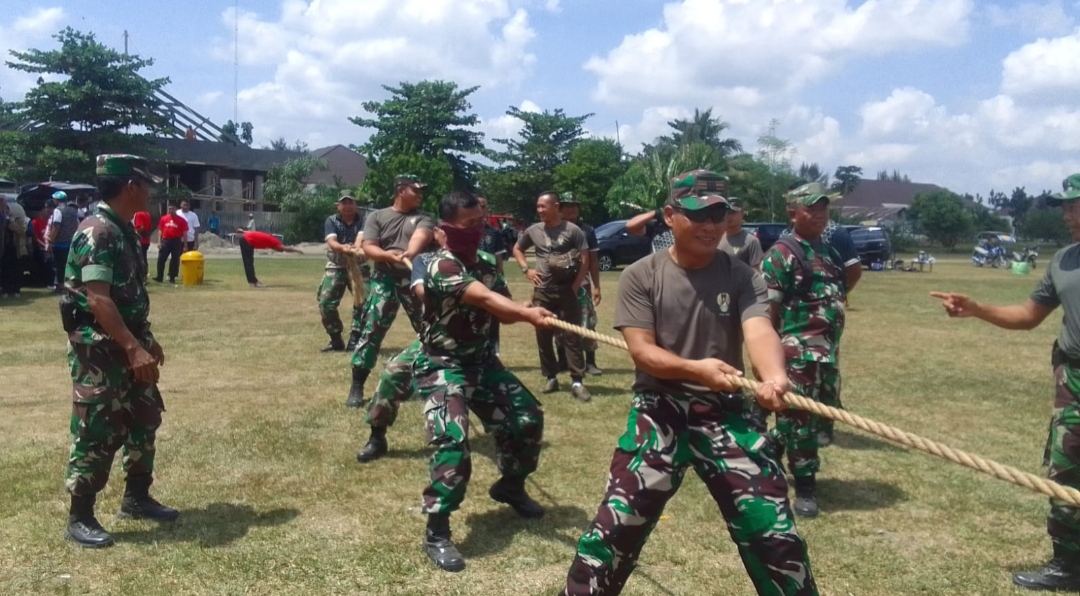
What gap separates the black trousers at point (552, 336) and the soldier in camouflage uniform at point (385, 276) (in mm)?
1378

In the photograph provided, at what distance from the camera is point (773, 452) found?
3.73m

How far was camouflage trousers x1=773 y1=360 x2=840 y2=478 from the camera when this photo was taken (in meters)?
5.64

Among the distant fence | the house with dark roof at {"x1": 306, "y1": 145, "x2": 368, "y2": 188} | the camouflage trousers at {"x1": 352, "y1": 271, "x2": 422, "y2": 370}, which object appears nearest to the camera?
the camouflage trousers at {"x1": 352, "y1": 271, "x2": 422, "y2": 370}

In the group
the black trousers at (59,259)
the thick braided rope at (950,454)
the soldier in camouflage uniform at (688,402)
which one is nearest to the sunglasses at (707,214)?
the soldier in camouflage uniform at (688,402)

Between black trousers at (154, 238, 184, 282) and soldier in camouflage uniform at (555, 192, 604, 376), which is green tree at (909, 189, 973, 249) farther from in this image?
soldier in camouflage uniform at (555, 192, 604, 376)

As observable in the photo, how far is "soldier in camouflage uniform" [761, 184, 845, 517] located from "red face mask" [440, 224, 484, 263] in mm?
1900

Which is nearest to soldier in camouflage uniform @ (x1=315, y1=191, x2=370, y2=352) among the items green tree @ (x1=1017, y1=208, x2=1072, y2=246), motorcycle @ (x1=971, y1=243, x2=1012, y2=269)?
motorcycle @ (x1=971, y1=243, x2=1012, y2=269)

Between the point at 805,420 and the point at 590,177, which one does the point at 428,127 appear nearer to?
the point at 590,177

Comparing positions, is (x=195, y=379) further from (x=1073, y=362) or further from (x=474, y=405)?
(x=1073, y=362)

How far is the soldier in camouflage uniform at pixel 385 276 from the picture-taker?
8078 mm

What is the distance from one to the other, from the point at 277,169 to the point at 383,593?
50.3 meters

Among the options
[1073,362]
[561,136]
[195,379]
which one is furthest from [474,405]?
[561,136]

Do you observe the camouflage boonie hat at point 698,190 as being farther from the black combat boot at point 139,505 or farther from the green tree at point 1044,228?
the green tree at point 1044,228

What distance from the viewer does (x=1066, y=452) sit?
4.48m
